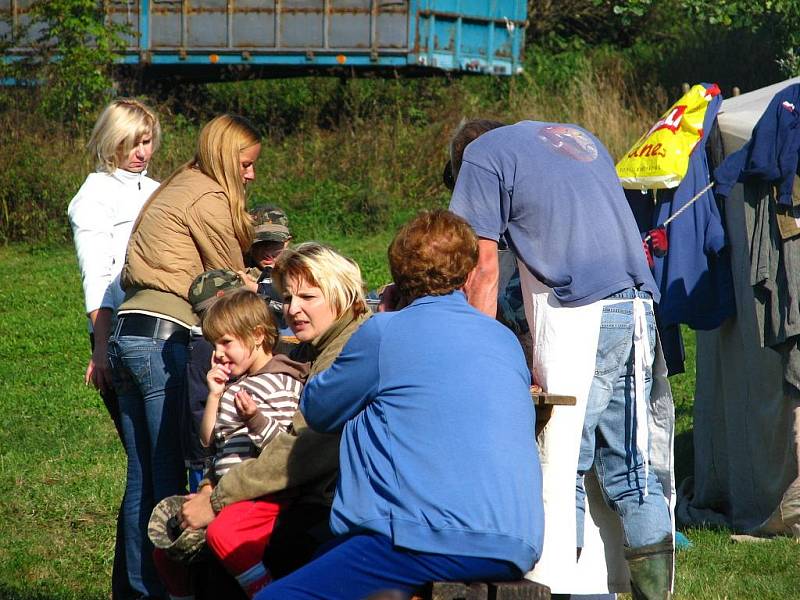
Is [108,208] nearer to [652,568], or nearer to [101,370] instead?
[101,370]

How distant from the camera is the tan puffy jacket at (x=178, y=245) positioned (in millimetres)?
4426

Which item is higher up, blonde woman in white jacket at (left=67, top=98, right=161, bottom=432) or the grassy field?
Result: blonde woman in white jacket at (left=67, top=98, right=161, bottom=432)

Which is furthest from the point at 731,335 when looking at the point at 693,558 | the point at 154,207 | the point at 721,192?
the point at 154,207

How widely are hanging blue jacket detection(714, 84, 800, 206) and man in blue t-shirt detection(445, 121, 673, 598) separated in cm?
175

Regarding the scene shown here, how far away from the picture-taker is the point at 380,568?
3.02 metres

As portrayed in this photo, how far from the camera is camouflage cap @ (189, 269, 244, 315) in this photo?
14.1 feet

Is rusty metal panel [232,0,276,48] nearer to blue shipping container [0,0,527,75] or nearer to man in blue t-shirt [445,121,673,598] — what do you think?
blue shipping container [0,0,527,75]

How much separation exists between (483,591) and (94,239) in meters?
2.46

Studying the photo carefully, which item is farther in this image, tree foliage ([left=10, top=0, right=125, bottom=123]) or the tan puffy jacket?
tree foliage ([left=10, top=0, right=125, bottom=123])

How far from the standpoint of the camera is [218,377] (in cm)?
397

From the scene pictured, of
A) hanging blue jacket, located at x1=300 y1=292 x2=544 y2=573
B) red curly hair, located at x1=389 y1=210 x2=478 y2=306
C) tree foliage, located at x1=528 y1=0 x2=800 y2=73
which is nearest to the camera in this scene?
hanging blue jacket, located at x1=300 y1=292 x2=544 y2=573

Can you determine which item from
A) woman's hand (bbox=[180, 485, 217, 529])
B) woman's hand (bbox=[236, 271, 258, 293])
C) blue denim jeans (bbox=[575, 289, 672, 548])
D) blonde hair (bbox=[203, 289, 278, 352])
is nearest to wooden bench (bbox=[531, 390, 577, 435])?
blue denim jeans (bbox=[575, 289, 672, 548])

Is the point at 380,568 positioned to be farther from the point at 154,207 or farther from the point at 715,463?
the point at 715,463

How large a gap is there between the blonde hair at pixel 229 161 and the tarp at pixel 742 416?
2.64 metres
